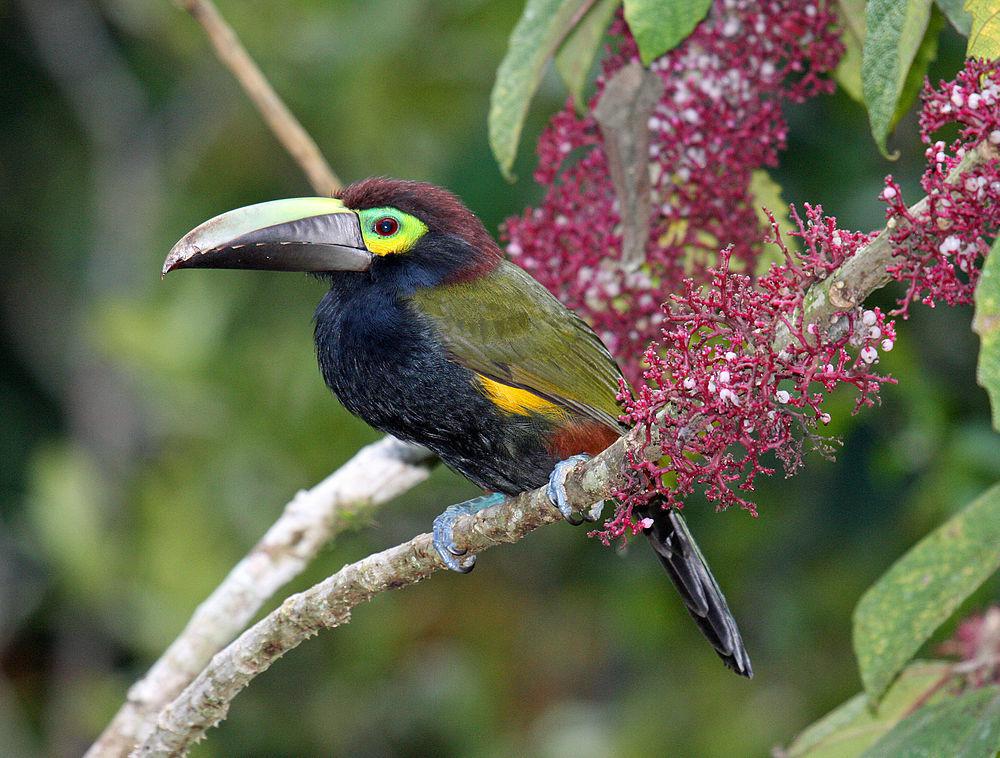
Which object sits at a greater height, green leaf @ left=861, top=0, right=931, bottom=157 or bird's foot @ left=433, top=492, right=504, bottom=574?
green leaf @ left=861, top=0, right=931, bottom=157

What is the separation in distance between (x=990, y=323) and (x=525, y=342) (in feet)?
4.60

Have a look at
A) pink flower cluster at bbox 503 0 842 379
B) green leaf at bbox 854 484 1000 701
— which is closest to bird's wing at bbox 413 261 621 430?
pink flower cluster at bbox 503 0 842 379

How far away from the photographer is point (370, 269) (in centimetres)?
286

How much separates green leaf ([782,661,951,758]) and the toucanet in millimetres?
380

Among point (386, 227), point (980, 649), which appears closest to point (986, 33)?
point (980, 649)

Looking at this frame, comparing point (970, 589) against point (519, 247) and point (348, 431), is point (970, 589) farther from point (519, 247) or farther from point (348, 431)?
point (348, 431)

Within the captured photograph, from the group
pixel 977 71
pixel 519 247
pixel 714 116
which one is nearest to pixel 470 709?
pixel 519 247

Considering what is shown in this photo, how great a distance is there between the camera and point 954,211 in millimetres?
1728

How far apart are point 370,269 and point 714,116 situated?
2.49 ft

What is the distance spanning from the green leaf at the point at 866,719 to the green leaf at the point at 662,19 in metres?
1.12

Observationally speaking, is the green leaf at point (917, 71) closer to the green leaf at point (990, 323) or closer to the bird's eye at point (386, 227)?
the bird's eye at point (386, 227)

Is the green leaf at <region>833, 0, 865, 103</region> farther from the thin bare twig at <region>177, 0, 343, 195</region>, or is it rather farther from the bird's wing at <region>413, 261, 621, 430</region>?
the thin bare twig at <region>177, 0, 343, 195</region>

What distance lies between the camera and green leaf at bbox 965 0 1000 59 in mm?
1755

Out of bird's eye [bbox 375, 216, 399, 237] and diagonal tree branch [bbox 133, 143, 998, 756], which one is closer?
diagonal tree branch [bbox 133, 143, 998, 756]
